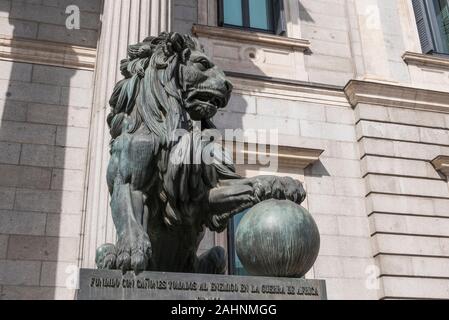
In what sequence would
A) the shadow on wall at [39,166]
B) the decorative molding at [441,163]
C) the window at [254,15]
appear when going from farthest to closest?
the window at [254,15] < the decorative molding at [441,163] < the shadow on wall at [39,166]

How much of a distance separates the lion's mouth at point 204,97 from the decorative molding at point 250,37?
7.17 metres

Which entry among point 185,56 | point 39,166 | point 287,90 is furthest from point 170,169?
point 287,90

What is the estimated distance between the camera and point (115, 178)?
3561 mm

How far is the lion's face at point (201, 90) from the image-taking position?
3891 mm

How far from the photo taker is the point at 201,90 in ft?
12.8

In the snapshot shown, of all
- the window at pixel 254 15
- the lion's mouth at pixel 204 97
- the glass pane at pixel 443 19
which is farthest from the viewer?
the glass pane at pixel 443 19

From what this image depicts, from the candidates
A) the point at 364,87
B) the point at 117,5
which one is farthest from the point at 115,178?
the point at 364,87

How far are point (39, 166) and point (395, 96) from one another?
23.7ft

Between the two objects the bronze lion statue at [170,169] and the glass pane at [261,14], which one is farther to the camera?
the glass pane at [261,14]

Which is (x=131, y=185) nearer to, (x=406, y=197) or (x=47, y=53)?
(x=47, y=53)

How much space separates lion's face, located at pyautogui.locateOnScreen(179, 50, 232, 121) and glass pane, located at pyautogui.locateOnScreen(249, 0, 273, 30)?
8434 mm

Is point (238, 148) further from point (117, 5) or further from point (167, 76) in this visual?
point (167, 76)

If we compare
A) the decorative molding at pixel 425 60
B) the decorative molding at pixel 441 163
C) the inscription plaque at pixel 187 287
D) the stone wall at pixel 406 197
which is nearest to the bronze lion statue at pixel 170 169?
the inscription plaque at pixel 187 287

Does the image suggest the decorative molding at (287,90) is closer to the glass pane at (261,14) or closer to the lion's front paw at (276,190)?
the glass pane at (261,14)
